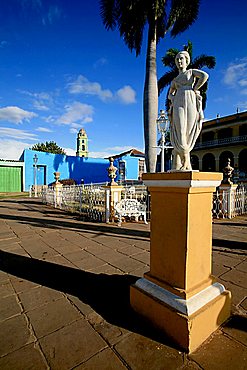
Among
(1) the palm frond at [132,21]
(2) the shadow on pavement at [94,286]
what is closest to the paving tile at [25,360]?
(2) the shadow on pavement at [94,286]

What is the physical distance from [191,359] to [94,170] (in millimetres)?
24929

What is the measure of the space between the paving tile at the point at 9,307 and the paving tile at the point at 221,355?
172cm

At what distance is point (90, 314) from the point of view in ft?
6.58

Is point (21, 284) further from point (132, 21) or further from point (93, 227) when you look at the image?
point (132, 21)

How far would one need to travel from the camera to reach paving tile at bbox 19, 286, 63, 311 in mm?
2182

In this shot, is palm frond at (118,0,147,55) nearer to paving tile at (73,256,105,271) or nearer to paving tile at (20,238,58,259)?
paving tile at (20,238,58,259)

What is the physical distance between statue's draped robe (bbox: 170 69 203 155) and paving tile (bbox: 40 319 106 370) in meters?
1.83

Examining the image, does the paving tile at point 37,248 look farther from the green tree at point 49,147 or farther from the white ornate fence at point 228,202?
the green tree at point 49,147

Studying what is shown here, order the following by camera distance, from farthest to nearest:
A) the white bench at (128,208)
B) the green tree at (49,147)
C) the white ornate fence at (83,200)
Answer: the green tree at (49,147) → the white ornate fence at (83,200) → the white bench at (128,208)

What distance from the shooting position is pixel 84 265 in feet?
10.5

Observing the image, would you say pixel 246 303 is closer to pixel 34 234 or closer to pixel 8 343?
pixel 8 343

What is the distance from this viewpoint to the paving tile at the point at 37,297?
2182 millimetres

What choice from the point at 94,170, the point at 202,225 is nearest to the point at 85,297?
the point at 202,225

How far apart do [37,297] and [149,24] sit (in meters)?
10.5
